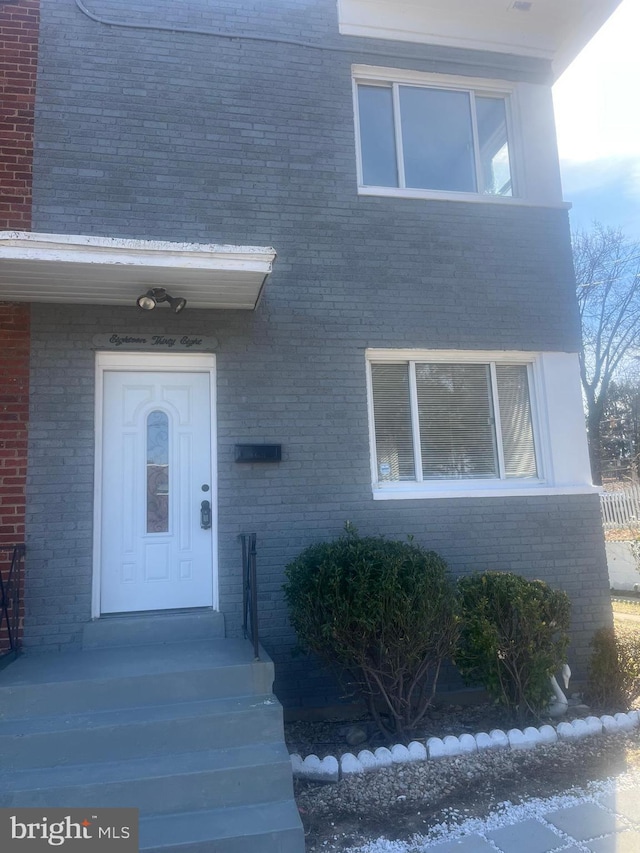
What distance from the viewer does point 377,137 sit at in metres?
6.44

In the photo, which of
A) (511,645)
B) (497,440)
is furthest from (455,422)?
(511,645)

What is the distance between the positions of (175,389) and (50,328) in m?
1.13

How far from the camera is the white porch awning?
443 cm

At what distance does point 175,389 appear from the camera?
18.0ft

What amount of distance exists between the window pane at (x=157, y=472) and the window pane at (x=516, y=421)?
126 inches

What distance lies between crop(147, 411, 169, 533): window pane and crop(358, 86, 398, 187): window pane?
3.18 meters

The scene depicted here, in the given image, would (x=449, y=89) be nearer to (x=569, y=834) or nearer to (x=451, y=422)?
(x=451, y=422)

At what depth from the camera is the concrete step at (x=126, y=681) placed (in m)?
3.87

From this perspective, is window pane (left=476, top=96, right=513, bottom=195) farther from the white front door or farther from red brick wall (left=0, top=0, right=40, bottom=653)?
red brick wall (left=0, top=0, right=40, bottom=653)

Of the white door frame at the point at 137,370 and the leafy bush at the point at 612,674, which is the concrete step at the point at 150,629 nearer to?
the white door frame at the point at 137,370

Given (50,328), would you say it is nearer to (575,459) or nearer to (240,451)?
(240,451)

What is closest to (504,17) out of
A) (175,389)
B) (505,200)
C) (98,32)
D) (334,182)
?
(505,200)

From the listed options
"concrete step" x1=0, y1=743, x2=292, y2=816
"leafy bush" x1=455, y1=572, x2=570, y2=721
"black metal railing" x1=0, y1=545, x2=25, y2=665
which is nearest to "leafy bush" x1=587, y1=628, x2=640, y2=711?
"leafy bush" x1=455, y1=572, x2=570, y2=721

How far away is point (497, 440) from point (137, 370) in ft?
11.3
